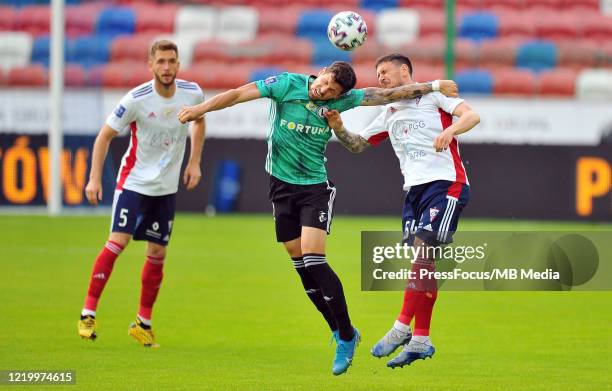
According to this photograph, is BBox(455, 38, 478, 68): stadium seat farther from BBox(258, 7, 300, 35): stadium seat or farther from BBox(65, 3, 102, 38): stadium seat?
BBox(65, 3, 102, 38): stadium seat

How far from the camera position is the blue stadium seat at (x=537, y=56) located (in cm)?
2645

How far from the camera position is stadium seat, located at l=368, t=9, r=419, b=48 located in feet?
88.5

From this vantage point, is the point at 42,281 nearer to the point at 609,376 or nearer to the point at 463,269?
the point at 463,269

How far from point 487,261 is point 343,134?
185cm

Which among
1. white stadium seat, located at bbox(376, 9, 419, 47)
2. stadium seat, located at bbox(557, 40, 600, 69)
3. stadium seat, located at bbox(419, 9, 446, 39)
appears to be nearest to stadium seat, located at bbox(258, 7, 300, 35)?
white stadium seat, located at bbox(376, 9, 419, 47)

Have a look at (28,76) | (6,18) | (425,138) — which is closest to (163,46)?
(425,138)

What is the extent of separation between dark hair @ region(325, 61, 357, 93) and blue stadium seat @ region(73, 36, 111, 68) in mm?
18438

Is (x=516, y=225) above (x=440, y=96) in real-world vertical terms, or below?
below

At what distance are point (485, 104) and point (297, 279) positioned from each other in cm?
941

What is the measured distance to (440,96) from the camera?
8.55 meters

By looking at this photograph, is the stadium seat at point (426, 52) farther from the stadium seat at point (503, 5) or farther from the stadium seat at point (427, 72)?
the stadium seat at point (503, 5)

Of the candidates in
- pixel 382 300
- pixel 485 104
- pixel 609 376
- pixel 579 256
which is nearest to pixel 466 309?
pixel 382 300

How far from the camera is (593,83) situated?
25.3 m

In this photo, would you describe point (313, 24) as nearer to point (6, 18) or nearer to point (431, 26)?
point (431, 26)
